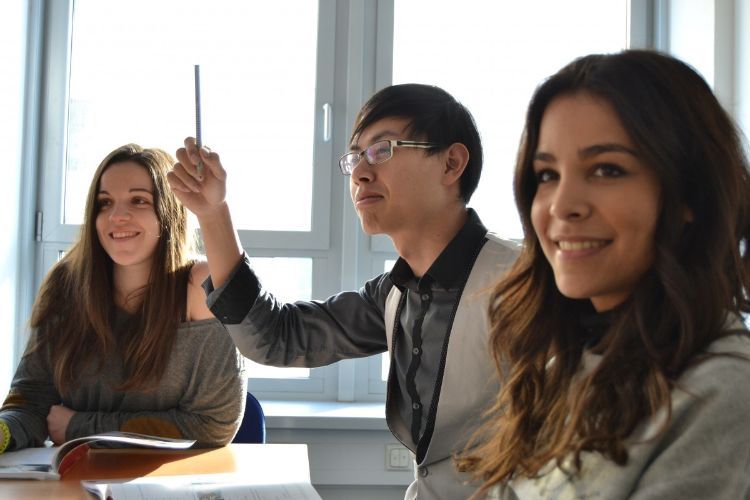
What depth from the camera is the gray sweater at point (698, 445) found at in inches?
30.9

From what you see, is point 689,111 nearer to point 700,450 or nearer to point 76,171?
point 700,450

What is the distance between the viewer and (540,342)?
117 centimetres

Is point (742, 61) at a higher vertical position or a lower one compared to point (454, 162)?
higher

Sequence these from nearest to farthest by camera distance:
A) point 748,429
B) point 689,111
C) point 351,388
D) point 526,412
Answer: point 748,429, point 689,111, point 526,412, point 351,388

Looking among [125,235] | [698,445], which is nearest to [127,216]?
[125,235]

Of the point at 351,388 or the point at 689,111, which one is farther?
the point at 351,388

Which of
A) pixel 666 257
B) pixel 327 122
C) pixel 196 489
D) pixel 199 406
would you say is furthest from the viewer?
pixel 327 122

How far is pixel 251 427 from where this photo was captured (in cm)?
218

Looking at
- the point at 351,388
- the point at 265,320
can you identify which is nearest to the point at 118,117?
the point at 351,388

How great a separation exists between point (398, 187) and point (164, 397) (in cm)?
83

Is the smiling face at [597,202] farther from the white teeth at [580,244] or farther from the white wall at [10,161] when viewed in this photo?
the white wall at [10,161]

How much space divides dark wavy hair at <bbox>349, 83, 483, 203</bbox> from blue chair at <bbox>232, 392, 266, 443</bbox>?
0.84m

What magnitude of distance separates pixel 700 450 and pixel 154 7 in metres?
2.92

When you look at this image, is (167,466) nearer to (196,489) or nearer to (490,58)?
(196,489)
